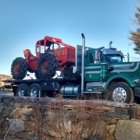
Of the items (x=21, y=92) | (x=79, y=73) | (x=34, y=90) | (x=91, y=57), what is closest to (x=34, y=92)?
(x=34, y=90)

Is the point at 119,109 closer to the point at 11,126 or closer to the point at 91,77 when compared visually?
the point at 11,126

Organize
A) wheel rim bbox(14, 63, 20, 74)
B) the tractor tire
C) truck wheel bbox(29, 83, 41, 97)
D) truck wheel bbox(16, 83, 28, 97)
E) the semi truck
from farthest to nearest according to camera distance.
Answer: wheel rim bbox(14, 63, 20, 74)
truck wheel bbox(16, 83, 28, 97)
truck wheel bbox(29, 83, 41, 97)
the tractor tire
the semi truck

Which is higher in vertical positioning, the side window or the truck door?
the side window

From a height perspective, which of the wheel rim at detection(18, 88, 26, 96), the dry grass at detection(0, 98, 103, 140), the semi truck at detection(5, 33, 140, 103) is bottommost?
the dry grass at detection(0, 98, 103, 140)

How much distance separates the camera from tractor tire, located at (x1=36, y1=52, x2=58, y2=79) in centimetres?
1112

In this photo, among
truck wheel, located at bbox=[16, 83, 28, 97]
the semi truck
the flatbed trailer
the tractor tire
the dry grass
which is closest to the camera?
the dry grass

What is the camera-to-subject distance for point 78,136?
227 inches

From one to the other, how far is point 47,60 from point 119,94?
4.13m

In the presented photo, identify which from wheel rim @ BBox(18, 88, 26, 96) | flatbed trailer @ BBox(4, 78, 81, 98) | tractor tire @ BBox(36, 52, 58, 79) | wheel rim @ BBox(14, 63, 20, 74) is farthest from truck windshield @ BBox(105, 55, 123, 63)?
wheel rim @ BBox(14, 63, 20, 74)

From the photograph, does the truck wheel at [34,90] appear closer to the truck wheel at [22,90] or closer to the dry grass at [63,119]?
the truck wheel at [22,90]

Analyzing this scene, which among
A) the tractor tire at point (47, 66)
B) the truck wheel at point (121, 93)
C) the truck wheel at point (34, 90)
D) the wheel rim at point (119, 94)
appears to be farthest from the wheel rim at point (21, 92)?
the wheel rim at point (119, 94)

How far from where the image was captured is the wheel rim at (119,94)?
8.29 metres

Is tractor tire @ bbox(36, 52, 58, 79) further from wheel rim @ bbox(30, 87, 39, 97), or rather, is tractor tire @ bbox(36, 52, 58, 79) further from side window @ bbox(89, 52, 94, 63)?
side window @ bbox(89, 52, 94, 63)

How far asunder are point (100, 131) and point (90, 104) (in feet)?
2.02
